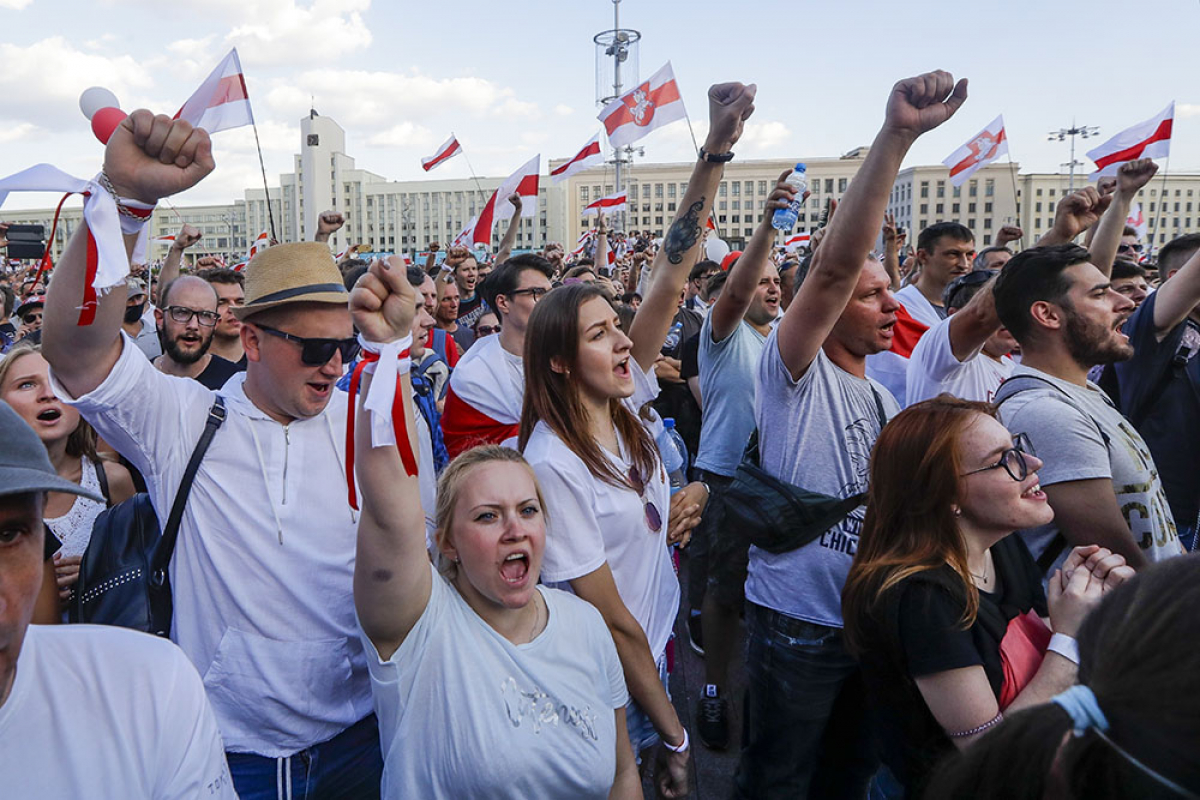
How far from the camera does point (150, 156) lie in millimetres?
1640

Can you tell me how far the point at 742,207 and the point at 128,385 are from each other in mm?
133665

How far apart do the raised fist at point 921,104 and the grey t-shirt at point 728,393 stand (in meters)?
1.72

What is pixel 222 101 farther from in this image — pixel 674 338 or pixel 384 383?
pixel 674 338

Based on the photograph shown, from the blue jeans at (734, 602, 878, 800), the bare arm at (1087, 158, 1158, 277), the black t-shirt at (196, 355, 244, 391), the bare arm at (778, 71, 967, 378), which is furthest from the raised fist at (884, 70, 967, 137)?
the black t-shirt at (196, 355, 244, 391)

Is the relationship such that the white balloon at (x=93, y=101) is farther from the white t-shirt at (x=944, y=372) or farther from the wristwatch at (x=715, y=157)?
the white t-shirt at (x=944, y=372)

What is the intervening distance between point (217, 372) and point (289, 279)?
214 cm

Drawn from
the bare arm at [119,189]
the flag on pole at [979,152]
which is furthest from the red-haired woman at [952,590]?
the flag on pole at [979,152]

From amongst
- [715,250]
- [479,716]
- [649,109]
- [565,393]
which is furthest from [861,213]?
[715,250]

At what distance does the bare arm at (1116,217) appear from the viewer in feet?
12.6

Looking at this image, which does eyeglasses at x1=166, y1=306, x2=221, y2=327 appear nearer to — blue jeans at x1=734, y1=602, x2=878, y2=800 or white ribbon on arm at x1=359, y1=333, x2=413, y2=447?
white ribbon on arm at x1=359, y1=333, x2=413, y2=447

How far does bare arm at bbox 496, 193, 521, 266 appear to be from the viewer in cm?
717

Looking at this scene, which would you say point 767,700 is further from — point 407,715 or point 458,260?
point 458,260

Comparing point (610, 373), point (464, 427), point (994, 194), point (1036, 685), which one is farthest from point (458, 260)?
point (994, 194)

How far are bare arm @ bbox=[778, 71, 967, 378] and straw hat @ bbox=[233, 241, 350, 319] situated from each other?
1.32m
